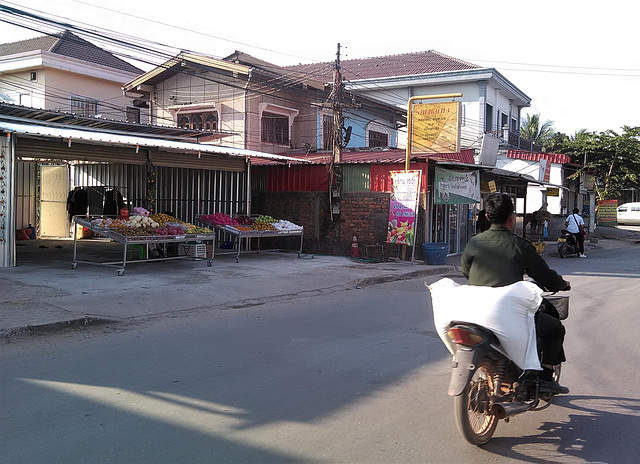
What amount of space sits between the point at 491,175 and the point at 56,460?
1990 centimetres

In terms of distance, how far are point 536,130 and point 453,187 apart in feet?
122

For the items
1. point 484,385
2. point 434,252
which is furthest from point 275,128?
point 484,385

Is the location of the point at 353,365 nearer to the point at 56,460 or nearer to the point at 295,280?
the point at 56,460

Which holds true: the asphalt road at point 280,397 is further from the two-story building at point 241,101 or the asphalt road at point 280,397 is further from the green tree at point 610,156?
the green tree at point 610,156

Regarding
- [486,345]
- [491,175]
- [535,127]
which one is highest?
[535,127]

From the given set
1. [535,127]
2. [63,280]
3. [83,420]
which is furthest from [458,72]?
[83,420]

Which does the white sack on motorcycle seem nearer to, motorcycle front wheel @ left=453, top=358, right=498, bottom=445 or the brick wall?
motorcycle front wheel @ left=453, top=358, right=498, bottom=445

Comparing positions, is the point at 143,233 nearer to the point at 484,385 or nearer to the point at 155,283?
the point at 155,283

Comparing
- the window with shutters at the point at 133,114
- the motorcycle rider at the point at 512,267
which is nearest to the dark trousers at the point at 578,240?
the motorcycle rider at the point at 512,267

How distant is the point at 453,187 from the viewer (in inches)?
696

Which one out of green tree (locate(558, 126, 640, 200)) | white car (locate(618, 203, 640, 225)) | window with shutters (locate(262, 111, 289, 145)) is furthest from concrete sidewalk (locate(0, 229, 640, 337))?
white car (locate(618, 203, 640, 225))

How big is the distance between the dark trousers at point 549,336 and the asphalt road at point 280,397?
59 centimetres

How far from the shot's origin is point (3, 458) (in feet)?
12.5

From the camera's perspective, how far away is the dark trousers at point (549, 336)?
4359mm
